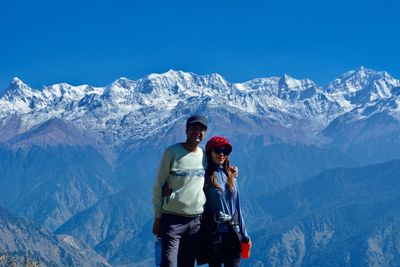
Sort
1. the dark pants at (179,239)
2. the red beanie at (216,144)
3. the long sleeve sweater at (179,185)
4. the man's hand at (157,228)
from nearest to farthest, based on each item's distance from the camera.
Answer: the dark pants at (179,239)
the long sleeve sweater at (179,185)
the man's hand at (157,228)
the red beanie at (216,144)

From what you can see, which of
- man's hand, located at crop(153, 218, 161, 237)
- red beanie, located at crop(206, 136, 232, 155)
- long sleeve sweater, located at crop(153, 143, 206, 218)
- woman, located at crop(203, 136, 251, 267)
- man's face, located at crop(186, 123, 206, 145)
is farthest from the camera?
red beanie, located at crop(206, 136, 232, 155)

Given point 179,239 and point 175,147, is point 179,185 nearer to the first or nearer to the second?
point 175,147

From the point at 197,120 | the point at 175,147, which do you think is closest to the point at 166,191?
the point at 175,147

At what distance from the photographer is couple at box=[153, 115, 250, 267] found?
16.9 metres

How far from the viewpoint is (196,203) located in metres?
17.0

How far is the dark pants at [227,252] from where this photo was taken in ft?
58.1

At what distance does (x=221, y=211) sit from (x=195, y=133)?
1.95 meters

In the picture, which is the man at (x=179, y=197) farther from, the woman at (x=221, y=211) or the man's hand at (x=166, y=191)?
the woman at (x=221, y=211)

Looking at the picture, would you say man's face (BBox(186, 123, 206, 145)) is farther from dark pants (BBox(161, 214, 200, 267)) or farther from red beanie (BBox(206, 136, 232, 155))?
dark pants (BBox(161, 214, 200, 267))

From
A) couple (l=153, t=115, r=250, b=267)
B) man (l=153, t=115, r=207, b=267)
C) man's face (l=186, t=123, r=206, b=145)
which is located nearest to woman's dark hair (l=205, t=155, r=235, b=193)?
couple (l=153, t=115, r=250, b=267)

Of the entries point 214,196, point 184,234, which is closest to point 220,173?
point 214,196

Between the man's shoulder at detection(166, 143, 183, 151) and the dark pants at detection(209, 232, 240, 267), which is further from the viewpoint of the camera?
the dark pants at detection(209, 232, 240, 267)

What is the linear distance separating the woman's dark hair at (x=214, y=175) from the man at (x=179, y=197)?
0.43 meters

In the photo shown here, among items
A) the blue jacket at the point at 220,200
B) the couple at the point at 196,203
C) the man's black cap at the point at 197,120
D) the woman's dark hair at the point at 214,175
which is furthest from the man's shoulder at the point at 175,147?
the blue jacket at the point at 220,200
